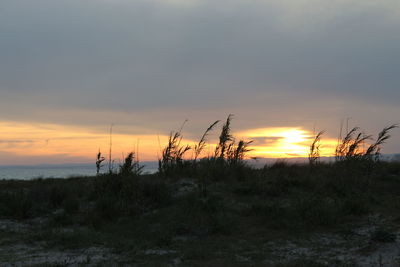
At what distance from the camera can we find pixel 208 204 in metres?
8.80

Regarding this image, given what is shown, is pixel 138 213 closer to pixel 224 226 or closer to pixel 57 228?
pixel 57 228

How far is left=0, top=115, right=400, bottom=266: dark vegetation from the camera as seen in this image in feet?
23.6

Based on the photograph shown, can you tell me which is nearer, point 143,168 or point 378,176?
point 143,168

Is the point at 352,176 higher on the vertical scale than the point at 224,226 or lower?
higher

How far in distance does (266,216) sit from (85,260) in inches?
160

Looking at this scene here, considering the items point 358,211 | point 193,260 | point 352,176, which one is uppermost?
point 352,176

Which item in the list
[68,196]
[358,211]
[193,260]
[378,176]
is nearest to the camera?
[193,260]

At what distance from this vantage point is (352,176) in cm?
1075

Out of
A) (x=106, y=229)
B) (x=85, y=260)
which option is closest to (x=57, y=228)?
(x=106, y=229)

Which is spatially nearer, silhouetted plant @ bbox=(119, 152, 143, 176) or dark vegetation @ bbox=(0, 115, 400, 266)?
dark vegetation @ bbox=(0, 115, 400, 266)

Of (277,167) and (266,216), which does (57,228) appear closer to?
(266,216)

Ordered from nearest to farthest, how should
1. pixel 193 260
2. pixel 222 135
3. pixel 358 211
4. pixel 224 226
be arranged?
pixel 193 260
pixel 224 226
pixel 358 211
pixel 222 135

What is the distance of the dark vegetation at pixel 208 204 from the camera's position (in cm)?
719

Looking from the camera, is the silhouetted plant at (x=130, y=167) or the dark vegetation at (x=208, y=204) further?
the silhouetted plant at (x=130, y=167)
